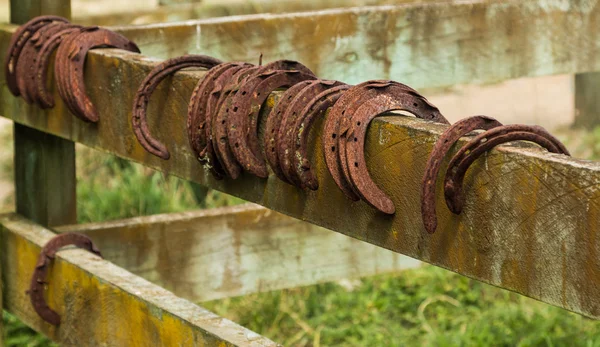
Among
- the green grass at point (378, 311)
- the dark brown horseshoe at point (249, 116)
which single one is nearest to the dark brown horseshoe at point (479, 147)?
the dark brown horseshoe at point (249, 116)

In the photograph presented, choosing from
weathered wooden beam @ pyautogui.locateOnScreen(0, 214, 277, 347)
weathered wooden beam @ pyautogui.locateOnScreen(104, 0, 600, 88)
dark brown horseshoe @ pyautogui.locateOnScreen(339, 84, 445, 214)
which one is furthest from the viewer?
weathered wooden beam @ pyautogui.locateOnScreen(104, 0, 600, 88)

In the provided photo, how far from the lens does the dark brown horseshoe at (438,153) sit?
150 cm

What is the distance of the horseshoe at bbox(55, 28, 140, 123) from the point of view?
7.86 feet

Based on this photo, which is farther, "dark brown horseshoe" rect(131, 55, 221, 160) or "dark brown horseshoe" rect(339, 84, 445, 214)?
"dark brown horseshoe" rect(131, 55, 221, 160)

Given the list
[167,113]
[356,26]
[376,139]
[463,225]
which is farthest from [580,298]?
[356,26]

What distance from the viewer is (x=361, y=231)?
1731mm

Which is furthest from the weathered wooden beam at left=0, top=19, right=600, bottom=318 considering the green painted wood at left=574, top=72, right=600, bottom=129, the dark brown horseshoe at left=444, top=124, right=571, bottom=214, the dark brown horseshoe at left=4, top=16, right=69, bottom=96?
the green painted wood at left=574, top=72, right=600, bottom=129

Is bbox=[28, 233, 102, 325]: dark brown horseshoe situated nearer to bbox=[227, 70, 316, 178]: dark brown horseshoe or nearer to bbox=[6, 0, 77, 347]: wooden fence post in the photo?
bbox=[6, 0, 77, 347]: wooden fence post

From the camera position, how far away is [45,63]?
8.17 feet

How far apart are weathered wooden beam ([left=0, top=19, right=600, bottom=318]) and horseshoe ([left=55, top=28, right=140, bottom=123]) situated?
0.36 meters

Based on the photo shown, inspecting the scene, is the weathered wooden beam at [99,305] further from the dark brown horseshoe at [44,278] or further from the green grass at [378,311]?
the green grass at [378,311]

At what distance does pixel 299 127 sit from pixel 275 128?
6 cm

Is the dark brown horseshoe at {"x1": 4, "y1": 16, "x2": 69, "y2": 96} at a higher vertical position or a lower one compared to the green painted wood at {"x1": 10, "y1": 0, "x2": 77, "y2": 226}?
higher

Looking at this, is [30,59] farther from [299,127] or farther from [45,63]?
[299,127]
